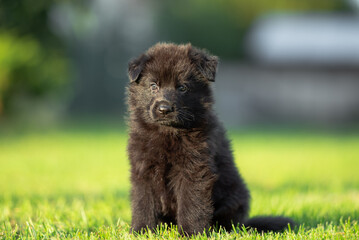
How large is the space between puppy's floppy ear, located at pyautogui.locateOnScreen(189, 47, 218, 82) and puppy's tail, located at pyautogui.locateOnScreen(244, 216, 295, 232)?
1329 mm

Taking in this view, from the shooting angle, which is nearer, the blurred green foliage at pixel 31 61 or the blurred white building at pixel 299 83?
the blurred green foliage at pixel 31 61

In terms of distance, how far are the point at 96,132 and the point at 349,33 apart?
19744 mm

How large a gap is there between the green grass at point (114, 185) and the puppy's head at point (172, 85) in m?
0.91

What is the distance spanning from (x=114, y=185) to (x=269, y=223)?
13.3 ft

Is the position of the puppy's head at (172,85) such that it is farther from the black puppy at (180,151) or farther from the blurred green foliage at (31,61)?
the blurred green foliage at (31,61)

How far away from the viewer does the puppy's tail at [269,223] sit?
160 inches

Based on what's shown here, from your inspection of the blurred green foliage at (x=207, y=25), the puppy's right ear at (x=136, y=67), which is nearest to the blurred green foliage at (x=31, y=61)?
the puppy's right ear at (x=136, y=67)

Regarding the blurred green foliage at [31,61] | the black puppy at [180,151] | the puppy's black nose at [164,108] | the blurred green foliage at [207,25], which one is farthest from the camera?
the blurred green foliage at [207,25]

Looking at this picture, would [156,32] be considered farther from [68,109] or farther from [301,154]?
[301,154]

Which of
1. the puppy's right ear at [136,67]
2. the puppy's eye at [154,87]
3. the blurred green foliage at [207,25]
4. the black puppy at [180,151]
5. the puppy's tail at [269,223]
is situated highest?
the blurred green foliage at [207,25]

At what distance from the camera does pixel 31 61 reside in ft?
47.9

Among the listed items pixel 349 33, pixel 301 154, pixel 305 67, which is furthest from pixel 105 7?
pixel 301 154

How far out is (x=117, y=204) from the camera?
18.0 feet

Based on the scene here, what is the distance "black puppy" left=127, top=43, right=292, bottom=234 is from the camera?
375 centimetres
